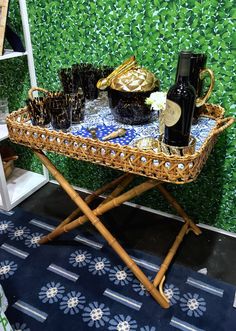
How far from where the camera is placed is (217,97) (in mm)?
1429

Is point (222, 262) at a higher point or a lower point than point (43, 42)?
lower

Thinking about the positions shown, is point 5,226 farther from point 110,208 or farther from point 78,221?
point 110,208

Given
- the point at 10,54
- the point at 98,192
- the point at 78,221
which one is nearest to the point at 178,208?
the point at 98,192

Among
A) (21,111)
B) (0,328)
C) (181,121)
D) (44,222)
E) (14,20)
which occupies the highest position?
(14,20)

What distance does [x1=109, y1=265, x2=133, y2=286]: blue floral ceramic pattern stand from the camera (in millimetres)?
1440

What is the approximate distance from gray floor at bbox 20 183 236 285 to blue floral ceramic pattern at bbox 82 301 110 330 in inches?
15.3

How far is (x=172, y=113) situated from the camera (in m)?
1.01

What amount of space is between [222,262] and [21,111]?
3.90ft

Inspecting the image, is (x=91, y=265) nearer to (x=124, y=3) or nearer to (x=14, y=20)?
(x=124, y=3)

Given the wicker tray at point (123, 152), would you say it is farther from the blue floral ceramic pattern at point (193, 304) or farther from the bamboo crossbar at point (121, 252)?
the blue floral ceramic pattern at point (193, 304)

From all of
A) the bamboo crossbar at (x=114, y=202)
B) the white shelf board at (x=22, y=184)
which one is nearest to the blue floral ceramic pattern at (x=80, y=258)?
the bamboo crossbar at (x=114, y=202)

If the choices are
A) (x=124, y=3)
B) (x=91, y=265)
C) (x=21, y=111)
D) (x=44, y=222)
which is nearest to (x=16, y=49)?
(x=21, y=111)

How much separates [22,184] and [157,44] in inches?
49.3

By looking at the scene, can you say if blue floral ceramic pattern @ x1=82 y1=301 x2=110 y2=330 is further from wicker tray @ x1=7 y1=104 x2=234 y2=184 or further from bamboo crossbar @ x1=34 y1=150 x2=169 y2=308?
wicker tray @ x1=7 y1=104 x2=234 y2=184
